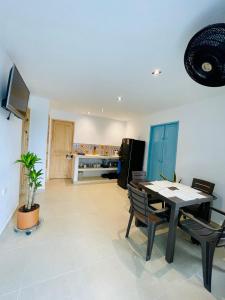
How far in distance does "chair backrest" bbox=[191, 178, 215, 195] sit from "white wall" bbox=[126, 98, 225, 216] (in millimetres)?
177

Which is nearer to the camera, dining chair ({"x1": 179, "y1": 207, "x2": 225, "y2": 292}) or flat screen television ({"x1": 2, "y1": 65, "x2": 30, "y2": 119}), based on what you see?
dining chair ({"x1": 179, "y1": 207, "x2": 225, "y2": 292})

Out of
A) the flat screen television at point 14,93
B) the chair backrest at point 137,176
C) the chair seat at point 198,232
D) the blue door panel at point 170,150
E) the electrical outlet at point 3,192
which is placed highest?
the flat screen television at point 14,93

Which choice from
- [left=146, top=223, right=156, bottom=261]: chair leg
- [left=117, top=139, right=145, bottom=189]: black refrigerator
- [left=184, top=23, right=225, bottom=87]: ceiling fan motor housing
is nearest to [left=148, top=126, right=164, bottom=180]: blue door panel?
[left=117, top=139, right=145, bottom=189]: black refrigerator

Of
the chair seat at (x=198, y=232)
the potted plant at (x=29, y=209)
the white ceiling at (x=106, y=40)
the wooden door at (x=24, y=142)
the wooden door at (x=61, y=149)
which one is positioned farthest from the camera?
the wooden door at (x=61, y=149)

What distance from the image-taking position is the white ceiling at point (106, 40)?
3.97ft

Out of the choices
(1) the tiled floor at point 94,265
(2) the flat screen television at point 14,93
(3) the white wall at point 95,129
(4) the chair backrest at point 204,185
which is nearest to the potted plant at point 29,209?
(1) the tiled floor at point 94,265

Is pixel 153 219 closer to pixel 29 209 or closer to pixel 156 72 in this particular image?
pixel 29 209

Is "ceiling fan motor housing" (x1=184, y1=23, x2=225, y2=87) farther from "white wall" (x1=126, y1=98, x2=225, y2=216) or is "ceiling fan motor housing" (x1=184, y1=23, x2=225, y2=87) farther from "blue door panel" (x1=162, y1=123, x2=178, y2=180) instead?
"blue door panel" (x1=162, y1=123, x2=178, y2=180)

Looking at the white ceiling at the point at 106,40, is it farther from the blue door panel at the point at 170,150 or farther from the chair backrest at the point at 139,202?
the chair backrest at the point at 139,202

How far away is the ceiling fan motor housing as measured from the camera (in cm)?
106

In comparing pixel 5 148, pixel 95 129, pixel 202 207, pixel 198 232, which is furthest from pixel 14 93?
pixel 95 129

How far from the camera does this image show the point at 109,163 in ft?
19.6

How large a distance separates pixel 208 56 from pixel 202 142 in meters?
2.39

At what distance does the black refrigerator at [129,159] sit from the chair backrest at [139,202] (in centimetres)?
256
